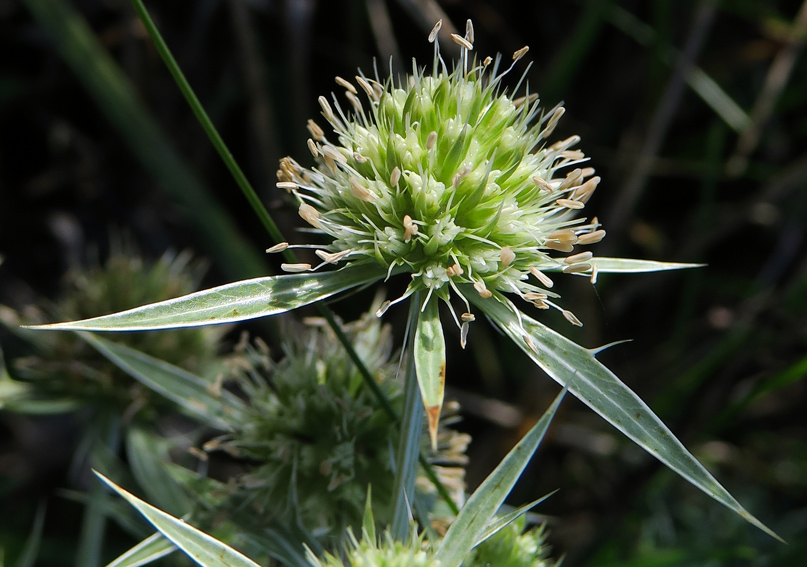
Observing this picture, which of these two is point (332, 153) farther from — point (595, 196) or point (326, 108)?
point (595, 196)

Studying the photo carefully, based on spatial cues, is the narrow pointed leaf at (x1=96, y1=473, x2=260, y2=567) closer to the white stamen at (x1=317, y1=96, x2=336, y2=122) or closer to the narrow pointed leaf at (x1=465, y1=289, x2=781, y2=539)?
the narrow pointed leaf at (x1=465, y1=289, x2=781, y2=539)

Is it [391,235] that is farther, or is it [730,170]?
[730,170]

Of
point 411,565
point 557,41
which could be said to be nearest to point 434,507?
point 411,565

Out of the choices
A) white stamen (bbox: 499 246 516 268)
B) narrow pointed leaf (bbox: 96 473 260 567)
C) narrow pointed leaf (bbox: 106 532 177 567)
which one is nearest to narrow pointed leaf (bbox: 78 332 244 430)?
narrow pointed leaf (bbox: 106 532 177 567)

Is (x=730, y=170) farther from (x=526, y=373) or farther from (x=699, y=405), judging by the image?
(x=526, y=373)

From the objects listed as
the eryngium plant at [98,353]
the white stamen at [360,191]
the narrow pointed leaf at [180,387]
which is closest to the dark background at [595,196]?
the eryngium plant at [98,353]

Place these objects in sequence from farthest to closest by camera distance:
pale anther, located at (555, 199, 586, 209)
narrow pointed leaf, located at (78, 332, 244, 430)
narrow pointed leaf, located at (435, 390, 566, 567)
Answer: narrow pointed leaf, located at (78, 332, 244, 430), pale anther, located at (555, 199, 586, 209), narrow pointed leaf, located at (435, 390, 566, 567)
